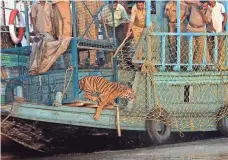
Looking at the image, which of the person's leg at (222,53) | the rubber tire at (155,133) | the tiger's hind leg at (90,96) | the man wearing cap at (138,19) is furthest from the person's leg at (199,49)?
the tiger's hind leg at (90,96)

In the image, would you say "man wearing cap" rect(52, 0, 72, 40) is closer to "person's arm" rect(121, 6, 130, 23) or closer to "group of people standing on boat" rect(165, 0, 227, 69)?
"person's arm" rect(121, 6, 130, 23)

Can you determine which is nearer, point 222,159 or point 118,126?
point 222,159

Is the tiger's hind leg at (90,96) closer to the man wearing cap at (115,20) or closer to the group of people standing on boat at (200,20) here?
the man wearing cap at (115,20)

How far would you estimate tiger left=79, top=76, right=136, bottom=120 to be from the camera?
869cm

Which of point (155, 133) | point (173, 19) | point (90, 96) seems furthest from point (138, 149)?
point (173, 19)

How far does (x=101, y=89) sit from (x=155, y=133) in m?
1.42

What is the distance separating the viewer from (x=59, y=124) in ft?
26.9

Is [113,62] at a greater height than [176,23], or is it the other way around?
[176,23]

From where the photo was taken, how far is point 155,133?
9.32 metres

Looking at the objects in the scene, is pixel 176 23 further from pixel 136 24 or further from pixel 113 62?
pixel 113 62

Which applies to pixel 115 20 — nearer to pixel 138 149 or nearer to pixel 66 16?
pixel 66 16

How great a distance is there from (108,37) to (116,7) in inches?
30.5

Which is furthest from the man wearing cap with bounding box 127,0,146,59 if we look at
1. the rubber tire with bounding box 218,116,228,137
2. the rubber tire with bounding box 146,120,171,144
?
the rubber tire with bounding box 218,116,228,137

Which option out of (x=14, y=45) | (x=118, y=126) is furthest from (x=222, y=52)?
(x=14, y=45)
